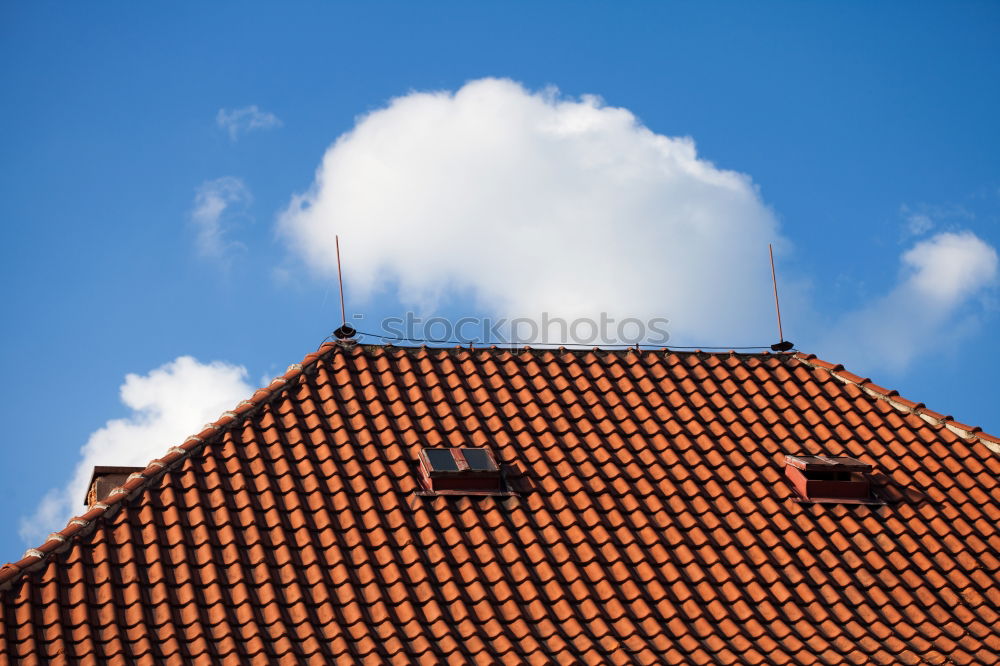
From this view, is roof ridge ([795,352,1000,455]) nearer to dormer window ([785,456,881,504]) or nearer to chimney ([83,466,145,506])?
dormer window ([785,456,881,504])

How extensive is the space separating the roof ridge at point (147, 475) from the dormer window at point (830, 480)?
17.0 feet

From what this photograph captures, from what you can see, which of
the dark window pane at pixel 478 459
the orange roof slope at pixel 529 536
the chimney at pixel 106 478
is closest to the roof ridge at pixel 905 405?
the orange roof slope at pixel 529 536

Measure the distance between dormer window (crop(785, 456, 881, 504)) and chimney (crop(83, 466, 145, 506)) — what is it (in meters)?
6.80

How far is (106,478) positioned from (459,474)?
378 cm

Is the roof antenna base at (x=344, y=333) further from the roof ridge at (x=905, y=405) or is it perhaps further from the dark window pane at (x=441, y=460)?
the roof ridge at (x=905, y=405)

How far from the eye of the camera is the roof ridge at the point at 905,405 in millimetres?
13555

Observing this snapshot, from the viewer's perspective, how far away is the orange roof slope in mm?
9773

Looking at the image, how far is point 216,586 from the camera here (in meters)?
10.0

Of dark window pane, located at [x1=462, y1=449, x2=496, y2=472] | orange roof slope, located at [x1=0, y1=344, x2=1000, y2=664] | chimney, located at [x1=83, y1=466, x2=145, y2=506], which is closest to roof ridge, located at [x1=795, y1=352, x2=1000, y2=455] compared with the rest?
orange roof slope, located at [x1=0, y1=344, x2=1000, y2=664]

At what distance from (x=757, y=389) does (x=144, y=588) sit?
7.40 meters

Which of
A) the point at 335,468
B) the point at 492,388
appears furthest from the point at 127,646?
the point at 492,388

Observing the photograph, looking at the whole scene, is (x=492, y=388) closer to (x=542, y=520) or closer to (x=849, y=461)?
(x=542, y=520)

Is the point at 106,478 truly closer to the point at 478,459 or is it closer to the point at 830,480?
the point at 478,459

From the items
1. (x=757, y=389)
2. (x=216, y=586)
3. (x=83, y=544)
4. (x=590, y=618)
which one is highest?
(x=757, y=389)
